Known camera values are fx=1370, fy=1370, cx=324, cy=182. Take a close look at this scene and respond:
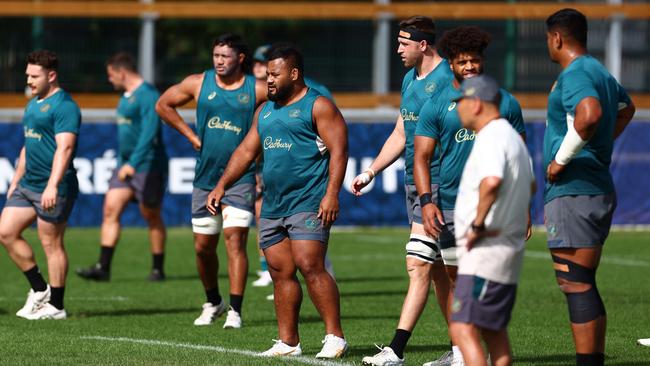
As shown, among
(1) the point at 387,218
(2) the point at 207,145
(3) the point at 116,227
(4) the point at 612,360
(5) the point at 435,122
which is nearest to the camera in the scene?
(5) the point at 435,122

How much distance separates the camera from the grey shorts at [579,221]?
7555 millimetres

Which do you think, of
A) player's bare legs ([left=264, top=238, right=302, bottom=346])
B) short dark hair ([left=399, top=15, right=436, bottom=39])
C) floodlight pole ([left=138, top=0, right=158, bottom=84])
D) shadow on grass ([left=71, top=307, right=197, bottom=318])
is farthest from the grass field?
floodlight pole ([left=138, top=0, right=158, bottom=84])

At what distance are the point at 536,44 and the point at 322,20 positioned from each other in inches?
157

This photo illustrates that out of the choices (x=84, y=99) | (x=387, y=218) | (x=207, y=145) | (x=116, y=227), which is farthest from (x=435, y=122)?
(x=84, y=99)

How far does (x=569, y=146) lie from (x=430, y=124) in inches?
43.9

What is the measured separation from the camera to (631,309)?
11844 mm

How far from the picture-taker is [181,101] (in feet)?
37.1

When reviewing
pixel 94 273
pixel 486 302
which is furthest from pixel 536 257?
pixel 486 302

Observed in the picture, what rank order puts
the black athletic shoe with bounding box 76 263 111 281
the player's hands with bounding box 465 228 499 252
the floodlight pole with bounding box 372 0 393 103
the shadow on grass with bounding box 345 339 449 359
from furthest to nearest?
the floodlight pole with bounding box 372 0 393 103
the black athletic shoe with bounding box 76 263 111 281
the shadow on grass with bounding box 345 339 449 359
the player's hands with bounding box 465 228 499 252

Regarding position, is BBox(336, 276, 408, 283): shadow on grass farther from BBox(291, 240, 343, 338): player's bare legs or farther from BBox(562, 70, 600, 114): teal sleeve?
BBox(562, 70, 600, 114): teal sleeve

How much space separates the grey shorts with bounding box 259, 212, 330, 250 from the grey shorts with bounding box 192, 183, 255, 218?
1.86m

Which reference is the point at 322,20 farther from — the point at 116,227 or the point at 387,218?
the point at 116,227

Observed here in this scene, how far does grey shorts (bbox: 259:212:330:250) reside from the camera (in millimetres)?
8820

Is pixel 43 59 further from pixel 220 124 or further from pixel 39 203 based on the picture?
pixel 220 124
